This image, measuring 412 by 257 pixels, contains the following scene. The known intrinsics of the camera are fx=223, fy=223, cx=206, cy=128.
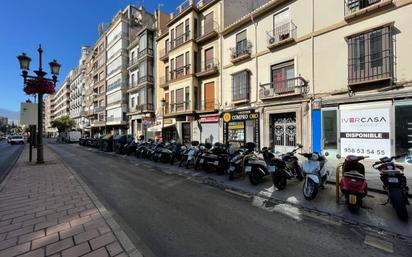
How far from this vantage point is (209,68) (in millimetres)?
18406

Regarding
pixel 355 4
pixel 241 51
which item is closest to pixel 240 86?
pixel 241 51

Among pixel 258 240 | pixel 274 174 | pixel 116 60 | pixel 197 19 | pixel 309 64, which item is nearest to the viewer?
pixel 258 240

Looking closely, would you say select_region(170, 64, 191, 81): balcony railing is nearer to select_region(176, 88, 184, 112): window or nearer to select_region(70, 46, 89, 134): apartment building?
select_region(176, 88, 184, 112): window

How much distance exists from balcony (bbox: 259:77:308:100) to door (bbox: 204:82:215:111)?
479 cm

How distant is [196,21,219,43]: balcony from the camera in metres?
17.7

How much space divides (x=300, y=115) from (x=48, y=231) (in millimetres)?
11782

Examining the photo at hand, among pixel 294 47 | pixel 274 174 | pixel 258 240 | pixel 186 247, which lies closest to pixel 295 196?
pixel 274 174

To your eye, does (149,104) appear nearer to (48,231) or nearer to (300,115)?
(300,115)

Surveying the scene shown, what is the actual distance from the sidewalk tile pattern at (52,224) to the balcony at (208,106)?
40.7 ft

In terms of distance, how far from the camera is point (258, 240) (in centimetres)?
344

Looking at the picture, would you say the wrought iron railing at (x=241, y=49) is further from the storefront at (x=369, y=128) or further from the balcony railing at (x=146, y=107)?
the balcony railing at (x=146, y=107)

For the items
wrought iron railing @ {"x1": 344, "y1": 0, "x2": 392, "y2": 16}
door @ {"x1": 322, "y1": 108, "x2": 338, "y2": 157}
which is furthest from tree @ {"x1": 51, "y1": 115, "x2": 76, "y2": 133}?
wrought iron railing @ {"x1": 344, "y1": 0, "x2": 392, "y2": 16}

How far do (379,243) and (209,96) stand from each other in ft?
52.5

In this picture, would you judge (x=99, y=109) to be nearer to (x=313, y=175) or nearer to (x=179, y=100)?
(x=179, y=100)
